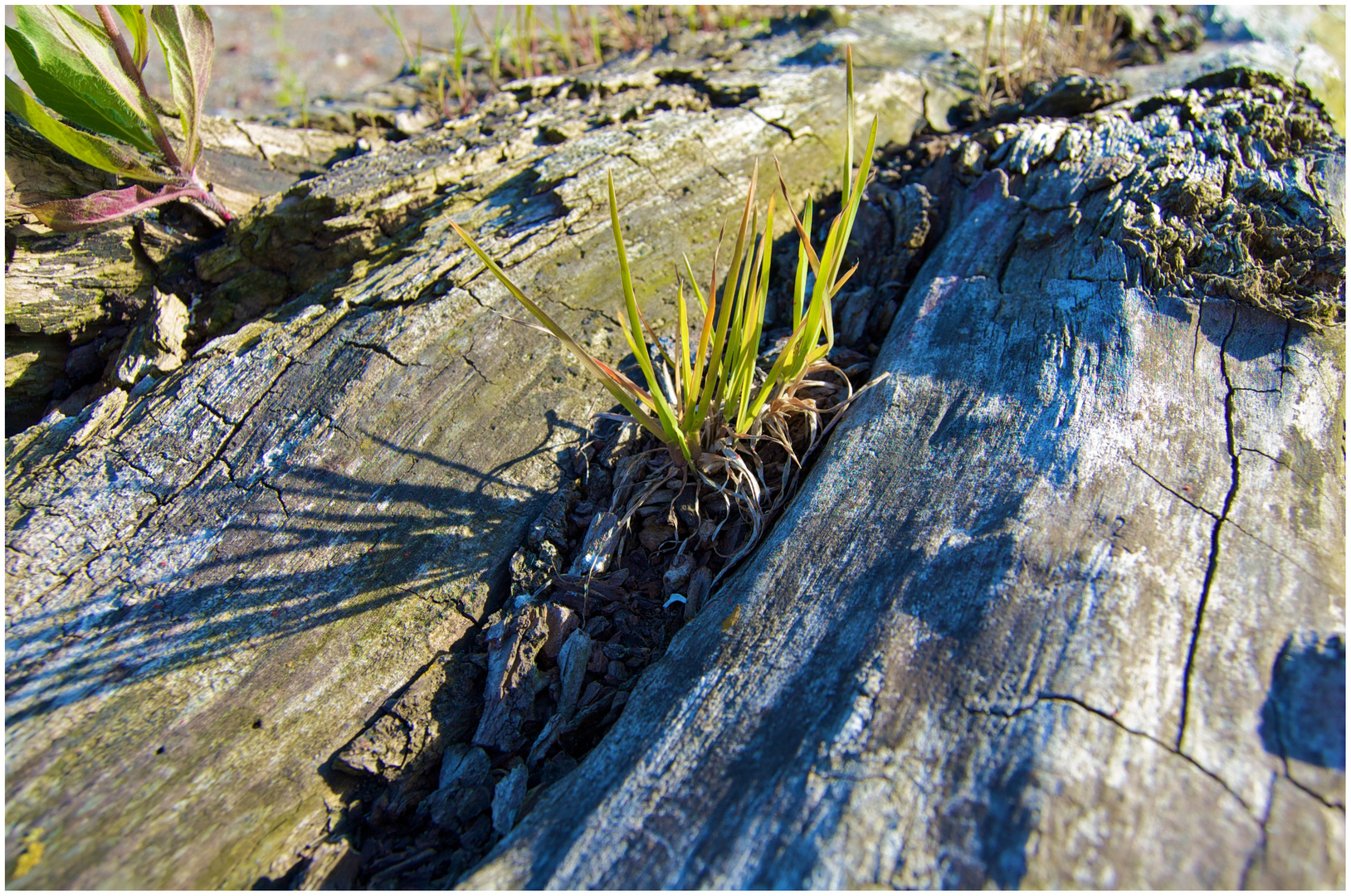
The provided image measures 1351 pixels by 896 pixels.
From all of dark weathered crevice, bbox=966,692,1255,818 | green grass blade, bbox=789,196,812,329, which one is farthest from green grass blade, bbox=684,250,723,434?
dark weathered crevice, bbox=966,692,1255,818

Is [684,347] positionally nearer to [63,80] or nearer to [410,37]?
[63,80]

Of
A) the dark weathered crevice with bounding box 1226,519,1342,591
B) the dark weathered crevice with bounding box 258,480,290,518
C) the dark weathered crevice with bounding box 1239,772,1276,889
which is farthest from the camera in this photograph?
the dark weathered crevice with bounding box 258,480,290,518

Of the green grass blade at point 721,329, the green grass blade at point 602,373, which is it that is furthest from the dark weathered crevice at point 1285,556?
the green grass blade at point 602,373

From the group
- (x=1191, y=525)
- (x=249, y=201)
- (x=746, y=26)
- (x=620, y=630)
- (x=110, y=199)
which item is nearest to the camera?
(x=1191, y=525)

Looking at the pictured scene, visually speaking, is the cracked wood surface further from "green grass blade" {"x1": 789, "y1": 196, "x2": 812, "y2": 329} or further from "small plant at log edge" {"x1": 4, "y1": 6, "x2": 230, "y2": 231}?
"green grass blade" {"x1": 789, "y1": 196, "x2": 812, "y2": 329}

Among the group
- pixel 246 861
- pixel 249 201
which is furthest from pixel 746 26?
pixel 246 861

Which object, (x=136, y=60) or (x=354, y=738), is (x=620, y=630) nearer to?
(x=354, y=738)
